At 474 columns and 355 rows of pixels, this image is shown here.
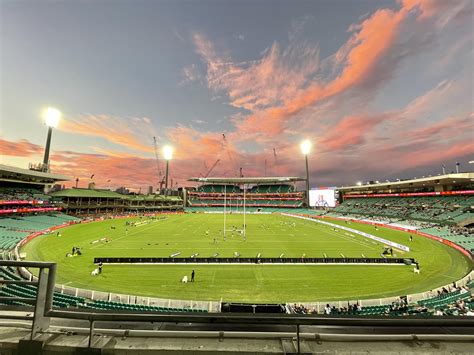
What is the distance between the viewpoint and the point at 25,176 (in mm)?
78500

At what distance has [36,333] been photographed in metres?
3.04

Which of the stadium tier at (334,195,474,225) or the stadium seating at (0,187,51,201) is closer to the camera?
the stadium tier at (334,195,474,225)

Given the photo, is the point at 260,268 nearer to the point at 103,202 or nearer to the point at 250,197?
the point at 103,202

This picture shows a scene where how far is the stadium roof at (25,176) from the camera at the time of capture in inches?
2653

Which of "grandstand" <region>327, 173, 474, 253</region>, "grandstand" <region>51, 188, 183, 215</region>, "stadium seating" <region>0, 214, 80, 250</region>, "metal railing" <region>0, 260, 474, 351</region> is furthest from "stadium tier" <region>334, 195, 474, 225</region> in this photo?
"grandstand" <region>51, 188, 183, 215</region>

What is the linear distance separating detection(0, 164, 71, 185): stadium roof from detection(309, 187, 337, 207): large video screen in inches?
4868

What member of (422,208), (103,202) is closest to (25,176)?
(103,202)

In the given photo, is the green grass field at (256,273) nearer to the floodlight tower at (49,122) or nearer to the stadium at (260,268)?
the stadium at (260,268)

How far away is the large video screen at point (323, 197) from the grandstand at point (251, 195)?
15.8 m

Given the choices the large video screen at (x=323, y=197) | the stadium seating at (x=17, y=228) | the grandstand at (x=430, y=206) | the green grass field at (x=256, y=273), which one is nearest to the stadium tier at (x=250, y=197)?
the large video screen at (x=323, y=197)

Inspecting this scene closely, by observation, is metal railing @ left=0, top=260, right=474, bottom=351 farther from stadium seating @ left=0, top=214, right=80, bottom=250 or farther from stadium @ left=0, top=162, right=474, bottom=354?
stadium seating @ left=0, top=214, right=80, bottom=250

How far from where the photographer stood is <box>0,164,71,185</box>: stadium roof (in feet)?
221

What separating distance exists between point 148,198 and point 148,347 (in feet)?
451

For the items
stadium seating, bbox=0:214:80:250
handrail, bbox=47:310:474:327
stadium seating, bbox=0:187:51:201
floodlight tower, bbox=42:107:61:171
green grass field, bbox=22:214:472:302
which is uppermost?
floodlight tower, bbox=42:107:61:171
